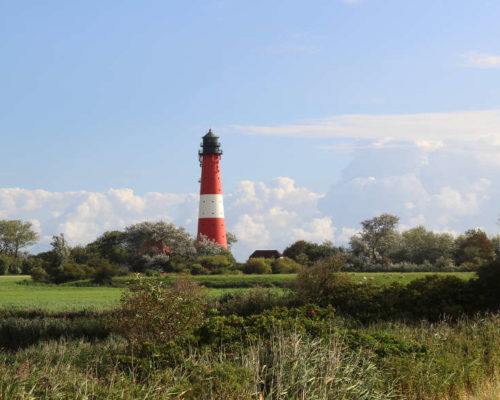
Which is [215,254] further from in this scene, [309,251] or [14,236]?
[14,236]

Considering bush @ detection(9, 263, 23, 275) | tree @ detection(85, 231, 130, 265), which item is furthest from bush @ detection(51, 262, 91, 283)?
bush @ detection(9, 263, 23, 275)

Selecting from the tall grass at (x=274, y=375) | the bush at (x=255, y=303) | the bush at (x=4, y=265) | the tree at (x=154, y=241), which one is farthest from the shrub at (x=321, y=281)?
the bush at (x=4, y=265)

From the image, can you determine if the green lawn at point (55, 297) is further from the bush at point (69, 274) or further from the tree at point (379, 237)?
the tree at point (379, 237)

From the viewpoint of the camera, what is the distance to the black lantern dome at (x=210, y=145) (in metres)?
65.3

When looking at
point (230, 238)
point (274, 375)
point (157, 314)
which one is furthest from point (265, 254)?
point (274, 375)

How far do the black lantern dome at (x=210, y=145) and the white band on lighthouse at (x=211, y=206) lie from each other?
195 inches

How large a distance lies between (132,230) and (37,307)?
35.6m

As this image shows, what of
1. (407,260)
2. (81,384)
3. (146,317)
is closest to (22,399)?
(81,384)

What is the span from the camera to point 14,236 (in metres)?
84.6

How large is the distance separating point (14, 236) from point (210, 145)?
3617cm

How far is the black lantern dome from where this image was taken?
6531cm

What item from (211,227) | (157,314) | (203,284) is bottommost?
(203,284)

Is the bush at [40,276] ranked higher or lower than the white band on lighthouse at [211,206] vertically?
lower

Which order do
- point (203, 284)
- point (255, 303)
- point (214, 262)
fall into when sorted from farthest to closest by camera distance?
point (214, 262) < point (203, 284) < point (255, 303)
